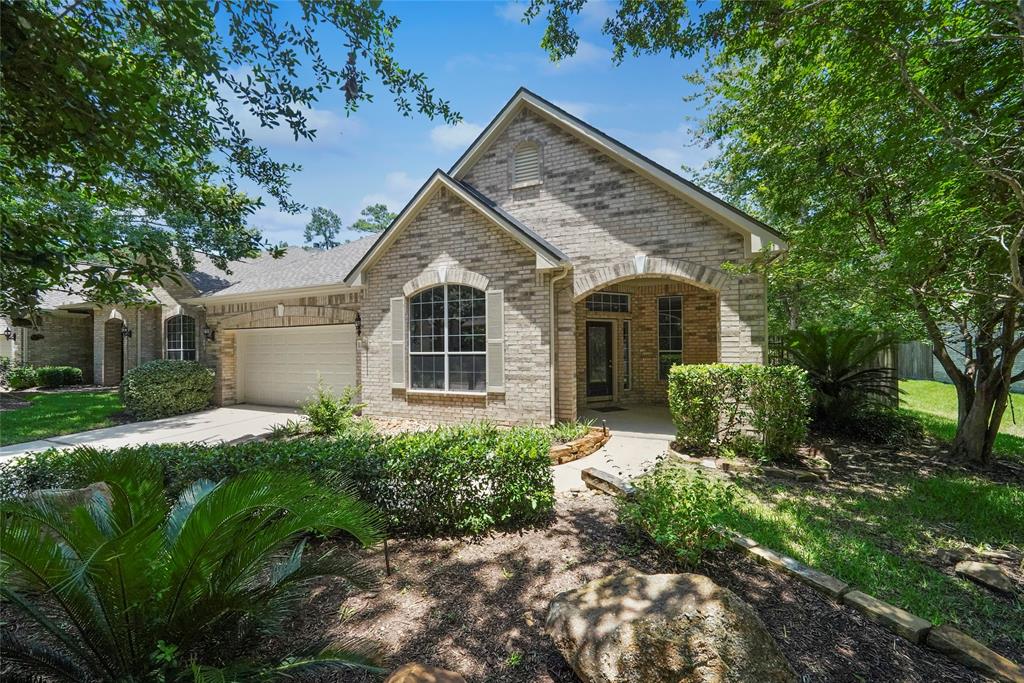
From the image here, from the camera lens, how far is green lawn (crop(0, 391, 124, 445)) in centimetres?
932

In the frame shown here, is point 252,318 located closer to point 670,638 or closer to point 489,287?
point 489,287

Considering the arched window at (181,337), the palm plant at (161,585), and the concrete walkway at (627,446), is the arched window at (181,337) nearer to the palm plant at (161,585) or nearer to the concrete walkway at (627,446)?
the concrete walkway at (627,446)

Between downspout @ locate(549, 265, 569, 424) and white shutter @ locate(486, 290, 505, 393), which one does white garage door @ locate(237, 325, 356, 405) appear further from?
downspout @ locate(549, 265, 569, 424)

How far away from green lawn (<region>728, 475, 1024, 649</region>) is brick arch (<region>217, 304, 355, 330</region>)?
9.42 m

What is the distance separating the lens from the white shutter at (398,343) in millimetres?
10008

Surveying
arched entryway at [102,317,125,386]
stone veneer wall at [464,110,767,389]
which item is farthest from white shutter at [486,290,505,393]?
arched entryway at [102,317,125,386]

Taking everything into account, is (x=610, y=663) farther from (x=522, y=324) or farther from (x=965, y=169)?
(x=522, y=324)

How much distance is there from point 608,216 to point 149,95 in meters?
7.34

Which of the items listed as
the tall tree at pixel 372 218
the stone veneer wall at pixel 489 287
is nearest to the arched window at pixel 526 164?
the stone veneer wall at pixel 489 287

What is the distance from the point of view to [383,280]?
33.9 ft

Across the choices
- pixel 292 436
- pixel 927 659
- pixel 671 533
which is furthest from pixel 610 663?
pixel 292 436

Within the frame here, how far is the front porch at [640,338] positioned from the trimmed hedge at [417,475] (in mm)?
7333

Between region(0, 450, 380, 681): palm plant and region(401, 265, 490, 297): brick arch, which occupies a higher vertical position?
region(401, 265, 490, 297): brick arch

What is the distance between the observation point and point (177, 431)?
9594 mm
